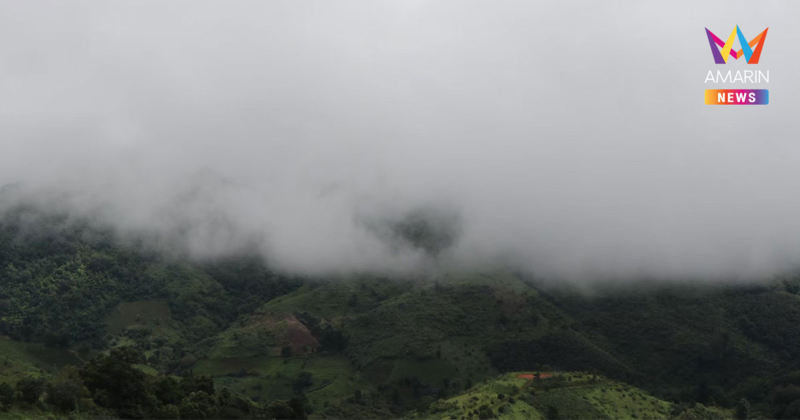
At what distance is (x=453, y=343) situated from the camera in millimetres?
164500

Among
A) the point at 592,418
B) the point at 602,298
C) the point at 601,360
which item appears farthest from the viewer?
the point at 602,298

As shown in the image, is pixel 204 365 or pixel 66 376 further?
pixel 204 365

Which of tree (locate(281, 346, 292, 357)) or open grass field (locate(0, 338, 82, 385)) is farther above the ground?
tree (locate(281, 346, 292, 357))

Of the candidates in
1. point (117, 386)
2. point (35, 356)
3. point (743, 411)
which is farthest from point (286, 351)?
point (743, 411)

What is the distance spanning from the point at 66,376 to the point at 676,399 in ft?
391

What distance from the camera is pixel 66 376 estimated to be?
71.1 metres

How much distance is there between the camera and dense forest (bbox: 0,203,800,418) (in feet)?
421

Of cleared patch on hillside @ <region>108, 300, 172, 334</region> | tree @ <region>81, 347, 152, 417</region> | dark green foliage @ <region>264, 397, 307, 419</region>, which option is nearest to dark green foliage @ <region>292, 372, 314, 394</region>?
cleared patch on hillside @ <region>108, 300, 172, 334</region>

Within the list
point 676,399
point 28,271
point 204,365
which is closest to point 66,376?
point 204,365

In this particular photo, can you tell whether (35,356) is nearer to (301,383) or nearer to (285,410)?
(301,383)

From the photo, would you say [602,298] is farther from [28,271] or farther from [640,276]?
[28,271]

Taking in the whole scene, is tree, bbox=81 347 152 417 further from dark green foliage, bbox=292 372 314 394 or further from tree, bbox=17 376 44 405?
dark green foliage, bbox=292 372 314 394

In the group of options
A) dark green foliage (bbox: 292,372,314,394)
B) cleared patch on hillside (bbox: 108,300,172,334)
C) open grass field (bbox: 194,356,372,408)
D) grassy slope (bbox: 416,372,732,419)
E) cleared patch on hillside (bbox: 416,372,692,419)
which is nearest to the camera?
cleared patch on hillside (bbox: 416,372,692,419)

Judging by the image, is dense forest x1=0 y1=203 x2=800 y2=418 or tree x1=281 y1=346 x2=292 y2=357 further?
tree x1=281 y1=346 x2=292 y2=357
